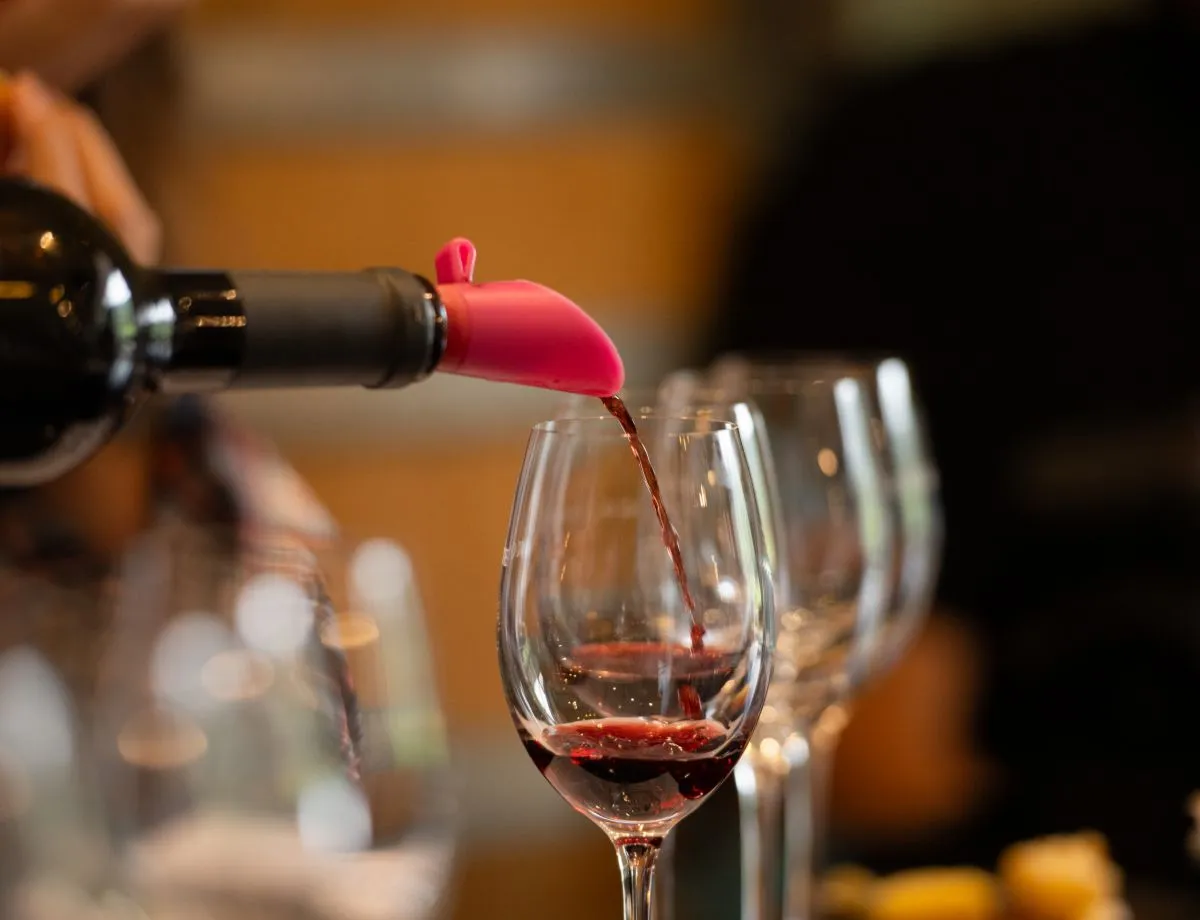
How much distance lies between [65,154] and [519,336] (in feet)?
0.58

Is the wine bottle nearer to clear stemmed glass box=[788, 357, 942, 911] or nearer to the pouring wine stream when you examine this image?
the pouring wine stream

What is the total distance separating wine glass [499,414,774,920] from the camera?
1.44ft

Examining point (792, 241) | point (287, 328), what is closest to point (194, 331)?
point (287, 328)

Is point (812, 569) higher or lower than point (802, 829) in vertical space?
higher

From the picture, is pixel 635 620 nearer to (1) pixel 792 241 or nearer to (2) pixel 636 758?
(2) pixel 636 758

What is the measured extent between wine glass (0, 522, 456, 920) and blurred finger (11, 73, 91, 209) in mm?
206

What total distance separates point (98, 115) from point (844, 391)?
35cm

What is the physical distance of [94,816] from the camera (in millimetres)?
696

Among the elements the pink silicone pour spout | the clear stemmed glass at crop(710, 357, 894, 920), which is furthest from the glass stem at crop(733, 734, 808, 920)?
the pink silicone pour spout

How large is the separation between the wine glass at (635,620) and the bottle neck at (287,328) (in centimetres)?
7

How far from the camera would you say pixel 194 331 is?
1.23ft

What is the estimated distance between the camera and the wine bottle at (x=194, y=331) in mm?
363

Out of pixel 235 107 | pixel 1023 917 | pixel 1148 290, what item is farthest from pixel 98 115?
pixel 1148 290

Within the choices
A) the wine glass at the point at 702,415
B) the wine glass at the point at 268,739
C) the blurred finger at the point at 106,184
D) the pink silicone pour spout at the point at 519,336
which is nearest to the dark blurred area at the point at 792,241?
the wine glass at the point at 268,739
